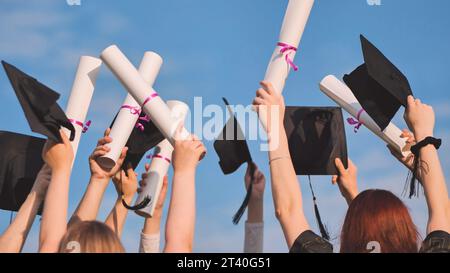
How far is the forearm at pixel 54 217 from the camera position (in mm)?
3654

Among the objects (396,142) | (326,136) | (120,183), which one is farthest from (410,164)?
(120,183)

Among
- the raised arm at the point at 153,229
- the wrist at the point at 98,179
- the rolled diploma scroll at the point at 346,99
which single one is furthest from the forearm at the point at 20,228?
the rolled diploma scroll at the point at 346,99

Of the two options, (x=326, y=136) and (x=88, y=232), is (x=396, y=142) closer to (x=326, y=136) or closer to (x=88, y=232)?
(x=326, y=136)

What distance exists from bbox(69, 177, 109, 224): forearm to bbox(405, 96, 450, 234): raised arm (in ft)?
7.15

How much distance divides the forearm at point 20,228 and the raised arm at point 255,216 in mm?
1449

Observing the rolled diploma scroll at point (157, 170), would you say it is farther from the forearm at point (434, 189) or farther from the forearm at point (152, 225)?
the forearm at point (434, 189)

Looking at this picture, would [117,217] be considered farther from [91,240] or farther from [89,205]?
[91,240]

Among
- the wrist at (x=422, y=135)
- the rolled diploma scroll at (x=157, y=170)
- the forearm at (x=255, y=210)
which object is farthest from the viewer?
the rolled diploma scroll at (x=157, y=170)

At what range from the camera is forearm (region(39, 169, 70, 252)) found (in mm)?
3654

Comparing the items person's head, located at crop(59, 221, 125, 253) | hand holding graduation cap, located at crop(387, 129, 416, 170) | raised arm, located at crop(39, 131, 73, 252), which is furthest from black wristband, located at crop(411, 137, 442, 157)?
raised arm, located at crop(39, 131, 73, 252)

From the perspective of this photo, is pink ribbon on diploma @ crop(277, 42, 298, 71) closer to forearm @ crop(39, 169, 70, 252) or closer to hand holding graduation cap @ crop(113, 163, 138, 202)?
hand holding graduation cap @ crop(113, 163, 138, 202)

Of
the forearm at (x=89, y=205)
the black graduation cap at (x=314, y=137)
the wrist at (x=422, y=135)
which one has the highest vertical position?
the black graduation cap at (x=314, y=137)
